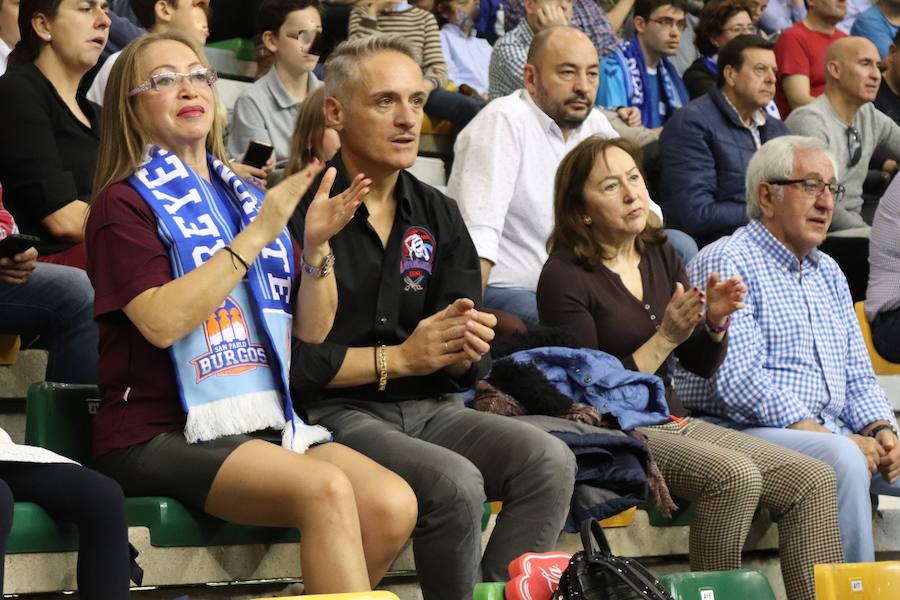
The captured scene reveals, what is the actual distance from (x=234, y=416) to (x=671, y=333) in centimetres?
140

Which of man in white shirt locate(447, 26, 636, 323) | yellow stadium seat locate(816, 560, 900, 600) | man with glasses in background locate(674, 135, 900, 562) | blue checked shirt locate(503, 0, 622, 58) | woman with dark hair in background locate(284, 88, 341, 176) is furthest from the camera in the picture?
blue checked shirt locate(503, 0, 622, 58)

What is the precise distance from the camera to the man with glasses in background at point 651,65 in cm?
682

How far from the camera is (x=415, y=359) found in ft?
Answer: 10.3

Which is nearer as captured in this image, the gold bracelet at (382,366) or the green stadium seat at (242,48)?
the gold bracelet at (382,366)

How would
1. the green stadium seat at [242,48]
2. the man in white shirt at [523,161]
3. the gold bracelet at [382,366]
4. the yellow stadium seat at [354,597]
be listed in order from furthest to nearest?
the green stadium seat at [242,48]
the man in white shirt at [523,161]
the gold bracelet at [382,366]
the yellow stadium seat at [354,597]

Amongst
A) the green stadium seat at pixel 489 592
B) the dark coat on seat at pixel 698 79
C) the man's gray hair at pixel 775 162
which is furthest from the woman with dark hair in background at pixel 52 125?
the dark coat on seat at pixel 698 79

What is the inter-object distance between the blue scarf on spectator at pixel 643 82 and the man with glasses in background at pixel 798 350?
242 cm

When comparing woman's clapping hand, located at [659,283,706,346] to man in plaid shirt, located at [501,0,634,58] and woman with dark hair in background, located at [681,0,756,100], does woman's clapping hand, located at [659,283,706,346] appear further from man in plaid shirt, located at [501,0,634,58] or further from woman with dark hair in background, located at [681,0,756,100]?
woman with dark hair in background, located at [681,0,756,100]

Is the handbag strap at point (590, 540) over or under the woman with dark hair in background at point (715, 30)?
over

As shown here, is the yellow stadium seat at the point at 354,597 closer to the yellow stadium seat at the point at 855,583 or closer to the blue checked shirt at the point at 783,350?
the yellow stadium seat at the point at 855,583

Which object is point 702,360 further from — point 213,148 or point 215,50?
point 215,50

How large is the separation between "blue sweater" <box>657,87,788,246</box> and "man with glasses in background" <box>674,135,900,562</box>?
1.08 m

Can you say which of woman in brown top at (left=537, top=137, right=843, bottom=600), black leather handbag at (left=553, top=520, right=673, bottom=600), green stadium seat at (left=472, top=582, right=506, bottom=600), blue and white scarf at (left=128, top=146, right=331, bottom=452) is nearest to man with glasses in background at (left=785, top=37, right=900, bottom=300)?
woman in brown top at (left=537, top=137, right=843, bottom=600)

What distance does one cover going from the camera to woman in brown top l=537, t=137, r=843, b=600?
372cm
